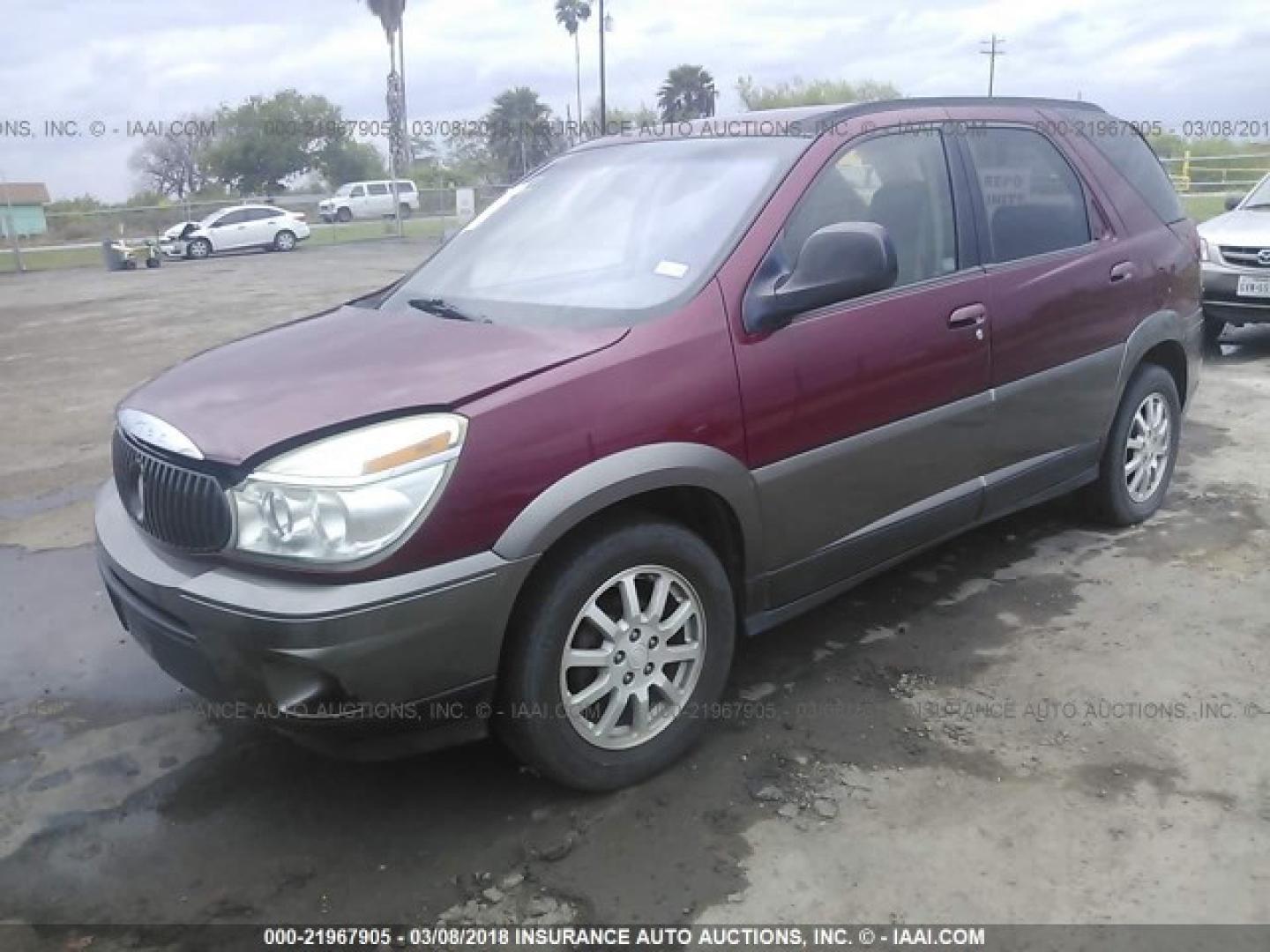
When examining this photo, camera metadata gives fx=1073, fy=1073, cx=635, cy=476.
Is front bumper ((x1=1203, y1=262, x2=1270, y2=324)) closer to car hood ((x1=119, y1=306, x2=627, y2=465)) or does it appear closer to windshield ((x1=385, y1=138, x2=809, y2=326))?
windshield ((x1=385, y1=138, x2=809, y2=326))

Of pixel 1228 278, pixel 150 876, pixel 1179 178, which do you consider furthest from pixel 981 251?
pixel 1179 178

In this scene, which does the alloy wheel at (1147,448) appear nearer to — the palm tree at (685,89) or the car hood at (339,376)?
the car hood at (339,376)

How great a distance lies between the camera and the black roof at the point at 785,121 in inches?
138

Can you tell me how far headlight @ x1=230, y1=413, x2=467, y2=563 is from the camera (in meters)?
2.41

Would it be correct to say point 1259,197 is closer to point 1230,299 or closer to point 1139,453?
point 1230,299

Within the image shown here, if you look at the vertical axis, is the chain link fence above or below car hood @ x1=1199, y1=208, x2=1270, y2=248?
above

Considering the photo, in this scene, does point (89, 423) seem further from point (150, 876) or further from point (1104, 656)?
point (1104, 656)

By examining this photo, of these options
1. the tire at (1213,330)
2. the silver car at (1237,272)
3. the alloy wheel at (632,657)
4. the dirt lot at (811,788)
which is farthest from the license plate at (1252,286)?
the alloy wheel at (632,657)

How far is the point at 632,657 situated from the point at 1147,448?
3033mm

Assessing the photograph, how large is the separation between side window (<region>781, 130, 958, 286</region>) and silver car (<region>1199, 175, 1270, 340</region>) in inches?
228

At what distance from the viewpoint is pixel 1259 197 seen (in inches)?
388

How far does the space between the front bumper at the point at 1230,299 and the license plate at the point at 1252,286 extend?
0.07 feet

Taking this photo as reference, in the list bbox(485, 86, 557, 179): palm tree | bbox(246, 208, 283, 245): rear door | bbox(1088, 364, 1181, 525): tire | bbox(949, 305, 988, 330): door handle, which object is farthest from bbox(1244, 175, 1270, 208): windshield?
bbox(485, 86, 557, 179): palm tree

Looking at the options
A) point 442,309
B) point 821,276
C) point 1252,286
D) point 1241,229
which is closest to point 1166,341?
point 821,276
